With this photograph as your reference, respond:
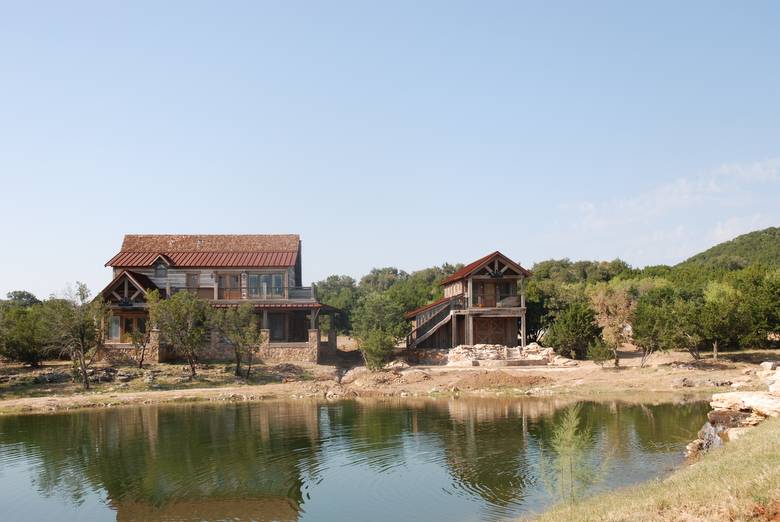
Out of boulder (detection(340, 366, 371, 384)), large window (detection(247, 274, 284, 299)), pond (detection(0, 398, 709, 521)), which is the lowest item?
pond (detection(0, 398, 709, 521))

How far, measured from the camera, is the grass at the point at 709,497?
11.1 m

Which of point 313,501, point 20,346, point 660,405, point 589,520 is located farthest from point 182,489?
point 20,346

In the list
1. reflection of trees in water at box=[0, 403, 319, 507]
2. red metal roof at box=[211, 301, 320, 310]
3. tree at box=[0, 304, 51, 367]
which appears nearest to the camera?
reflection of trees in water at box=[0, 403, 319, 507]

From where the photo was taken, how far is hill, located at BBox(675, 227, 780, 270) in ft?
338

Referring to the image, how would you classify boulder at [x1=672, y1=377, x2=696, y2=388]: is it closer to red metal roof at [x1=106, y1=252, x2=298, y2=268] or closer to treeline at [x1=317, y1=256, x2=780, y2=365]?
treeline at [x1=317, y1=256, x2=780, y2=365]

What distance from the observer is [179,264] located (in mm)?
51094

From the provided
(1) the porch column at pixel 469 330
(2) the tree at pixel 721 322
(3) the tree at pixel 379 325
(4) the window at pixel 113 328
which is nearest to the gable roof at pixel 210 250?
(4) the window at pixel 113 328

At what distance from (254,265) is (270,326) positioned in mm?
4791

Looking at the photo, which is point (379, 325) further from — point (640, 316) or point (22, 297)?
point (22, 297)

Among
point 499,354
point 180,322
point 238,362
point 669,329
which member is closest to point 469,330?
point 499,354

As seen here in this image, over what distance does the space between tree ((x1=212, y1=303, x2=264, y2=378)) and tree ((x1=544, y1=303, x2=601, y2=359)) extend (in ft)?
67.7

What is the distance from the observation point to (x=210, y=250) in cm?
5284

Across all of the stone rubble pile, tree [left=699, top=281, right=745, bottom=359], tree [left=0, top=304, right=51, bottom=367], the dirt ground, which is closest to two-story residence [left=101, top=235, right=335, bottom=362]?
the dirt ground

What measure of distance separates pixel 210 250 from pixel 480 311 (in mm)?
21655
